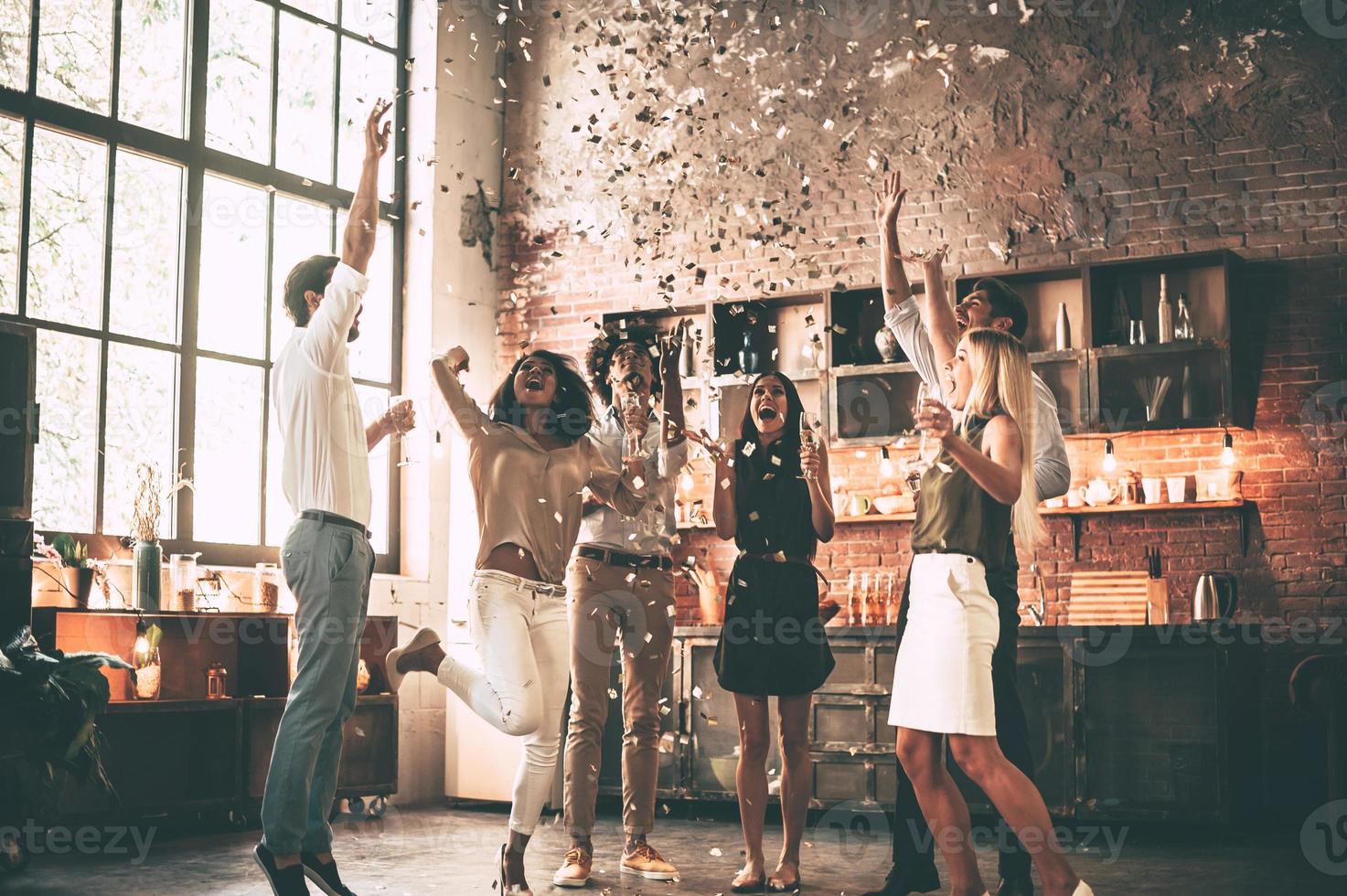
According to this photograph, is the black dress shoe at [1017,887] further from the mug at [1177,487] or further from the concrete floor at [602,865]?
the mug at [1177,487]

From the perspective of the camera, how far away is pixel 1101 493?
7.00 meters

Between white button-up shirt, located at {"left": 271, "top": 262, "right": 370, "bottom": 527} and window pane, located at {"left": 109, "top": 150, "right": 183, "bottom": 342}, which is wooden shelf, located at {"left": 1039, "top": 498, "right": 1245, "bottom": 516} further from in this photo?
window pane, located at {"left": 109, "top": 150, "right": 183, "bottom": 342}

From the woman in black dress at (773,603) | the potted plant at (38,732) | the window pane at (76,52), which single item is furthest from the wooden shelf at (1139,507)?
the window pane at (76,52)

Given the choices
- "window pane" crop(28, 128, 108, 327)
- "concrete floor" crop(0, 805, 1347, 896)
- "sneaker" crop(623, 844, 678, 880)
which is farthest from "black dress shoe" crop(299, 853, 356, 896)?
"window pane" crop(28, 128, 108, 327)

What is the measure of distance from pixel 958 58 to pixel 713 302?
1866 mm

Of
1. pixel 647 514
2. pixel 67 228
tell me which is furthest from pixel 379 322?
pixel 647 514

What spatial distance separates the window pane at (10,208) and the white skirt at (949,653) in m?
4.42

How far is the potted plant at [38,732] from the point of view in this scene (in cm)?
482

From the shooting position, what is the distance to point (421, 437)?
27.0ft

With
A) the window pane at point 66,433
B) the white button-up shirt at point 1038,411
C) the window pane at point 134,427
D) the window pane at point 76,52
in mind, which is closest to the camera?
the white button-up shirt at point 1038,411

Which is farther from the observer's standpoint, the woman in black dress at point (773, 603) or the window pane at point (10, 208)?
the window pane at point (10, 208)

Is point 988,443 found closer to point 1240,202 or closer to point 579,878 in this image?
point 579,878

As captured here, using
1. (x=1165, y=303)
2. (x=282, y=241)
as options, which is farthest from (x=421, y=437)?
(x=1165, y=303)

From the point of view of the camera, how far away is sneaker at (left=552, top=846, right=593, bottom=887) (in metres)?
4.70
